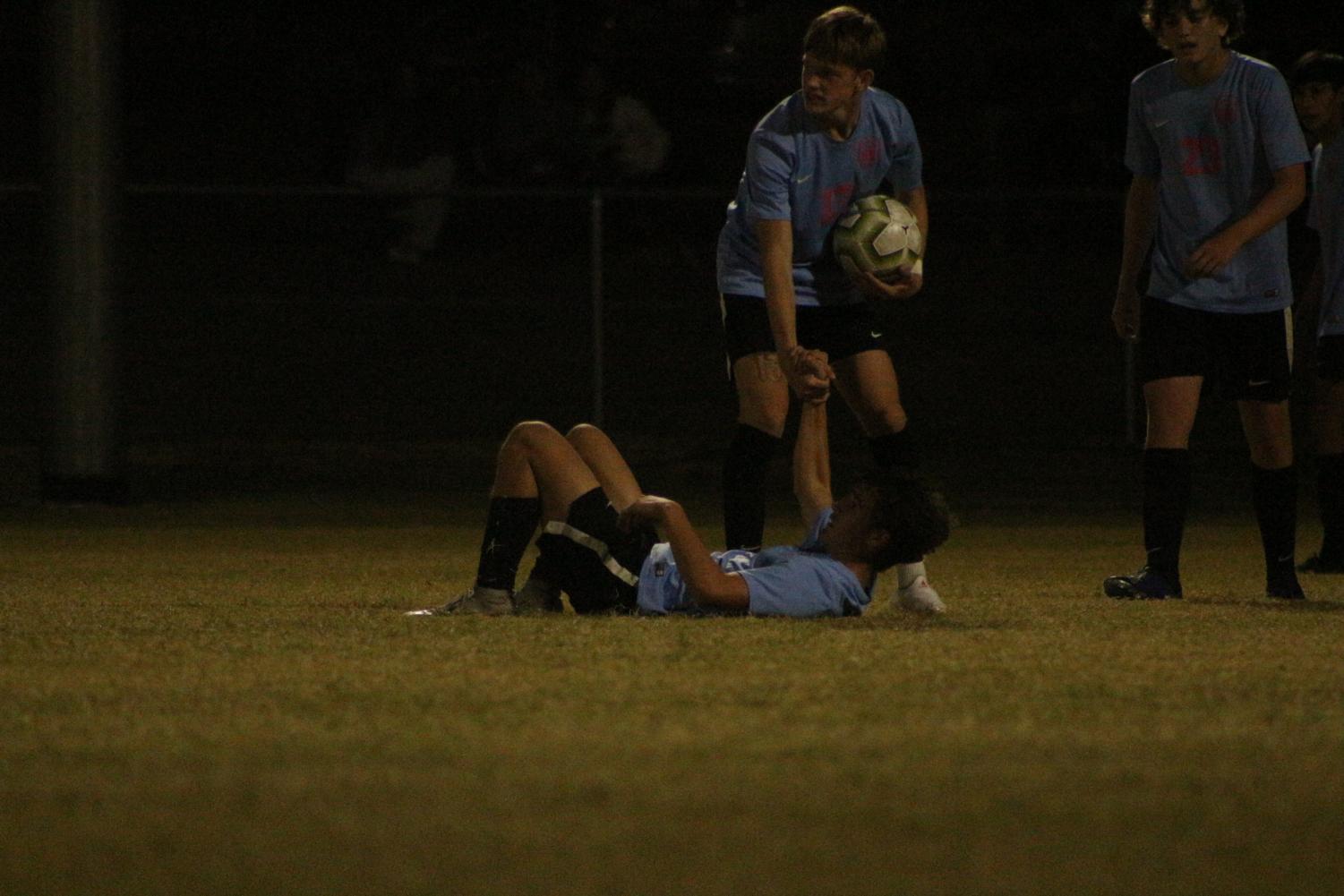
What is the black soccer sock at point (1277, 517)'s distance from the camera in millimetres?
8641

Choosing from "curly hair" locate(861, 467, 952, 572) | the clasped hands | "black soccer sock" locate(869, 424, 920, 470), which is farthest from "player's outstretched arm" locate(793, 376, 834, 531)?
"curly hair" locate(861, 467, 952, 572)

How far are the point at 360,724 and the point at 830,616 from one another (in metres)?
2.38

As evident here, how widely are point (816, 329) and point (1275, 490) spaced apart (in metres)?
1.72

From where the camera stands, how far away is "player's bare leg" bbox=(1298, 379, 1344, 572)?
980 centimetres

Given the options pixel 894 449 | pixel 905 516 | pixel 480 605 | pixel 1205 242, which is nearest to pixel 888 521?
pixel 905 516

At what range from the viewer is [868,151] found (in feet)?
27.6

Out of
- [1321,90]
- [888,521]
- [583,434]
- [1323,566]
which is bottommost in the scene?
[1323,566]

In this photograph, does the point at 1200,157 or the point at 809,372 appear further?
the point at 1200,157

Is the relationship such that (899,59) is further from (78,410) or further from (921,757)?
(921,757)

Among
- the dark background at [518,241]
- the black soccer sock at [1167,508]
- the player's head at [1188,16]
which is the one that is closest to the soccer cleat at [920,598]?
the black soccer sock at [1167,508]

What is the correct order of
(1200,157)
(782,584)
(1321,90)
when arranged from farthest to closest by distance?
(1321,90) → (1200,157) → (782,584)

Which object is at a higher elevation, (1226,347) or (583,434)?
(1226,347)

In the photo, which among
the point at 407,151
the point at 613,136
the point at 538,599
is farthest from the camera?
the point at 613,136

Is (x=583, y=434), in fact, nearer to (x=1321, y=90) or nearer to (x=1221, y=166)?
(x=1221, y=166)
